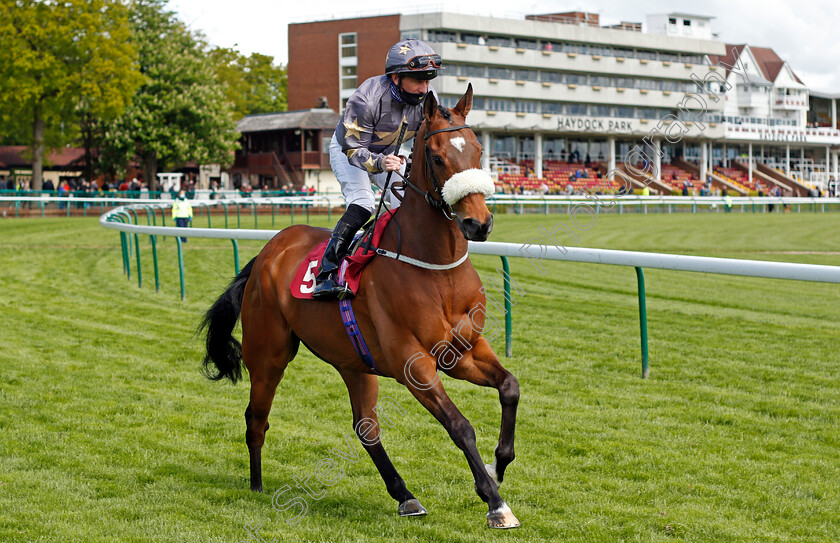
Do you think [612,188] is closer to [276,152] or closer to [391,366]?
[391,366]

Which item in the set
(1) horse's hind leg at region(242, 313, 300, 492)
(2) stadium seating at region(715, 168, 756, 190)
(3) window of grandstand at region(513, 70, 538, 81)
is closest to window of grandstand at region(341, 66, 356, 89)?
(3) window of grandstand at region(513, 70, 538, 81)

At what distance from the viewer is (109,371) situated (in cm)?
738

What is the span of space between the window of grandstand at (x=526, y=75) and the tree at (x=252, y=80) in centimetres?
Answer: 2055

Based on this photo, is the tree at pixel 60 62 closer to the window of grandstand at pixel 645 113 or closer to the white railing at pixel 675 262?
the white railing at pixel 675 262

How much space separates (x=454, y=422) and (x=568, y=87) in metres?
60.1

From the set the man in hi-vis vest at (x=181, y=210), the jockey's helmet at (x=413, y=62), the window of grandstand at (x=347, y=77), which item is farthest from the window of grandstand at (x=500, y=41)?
the jockey's helmet at (x=413, y=62)

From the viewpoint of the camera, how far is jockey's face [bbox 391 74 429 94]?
4207mm

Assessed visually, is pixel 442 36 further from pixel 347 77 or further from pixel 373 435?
pixel 373 435

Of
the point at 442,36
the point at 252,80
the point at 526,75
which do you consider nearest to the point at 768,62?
the point at 526,75

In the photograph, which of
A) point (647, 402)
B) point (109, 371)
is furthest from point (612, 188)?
point (109, 371)

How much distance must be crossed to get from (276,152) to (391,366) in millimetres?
56461

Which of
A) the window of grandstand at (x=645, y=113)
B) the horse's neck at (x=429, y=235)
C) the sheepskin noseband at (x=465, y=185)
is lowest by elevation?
the horse's neck at (x=429, y=235)

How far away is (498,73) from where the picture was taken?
59.4m

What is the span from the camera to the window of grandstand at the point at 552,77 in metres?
61.1
